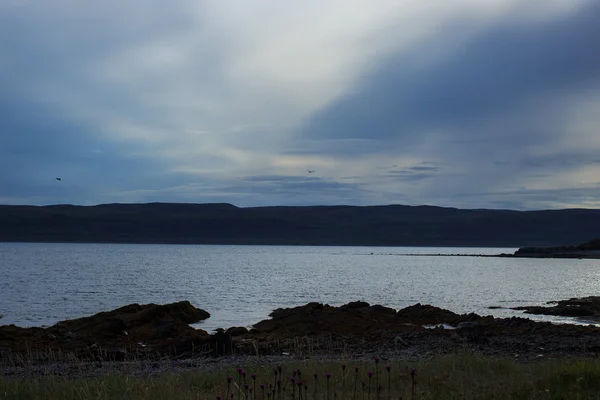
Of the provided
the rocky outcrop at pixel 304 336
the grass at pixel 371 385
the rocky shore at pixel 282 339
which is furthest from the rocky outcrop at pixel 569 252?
the grass at pixel 371 385

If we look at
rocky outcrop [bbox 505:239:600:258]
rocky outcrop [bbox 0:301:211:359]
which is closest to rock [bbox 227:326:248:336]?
rocky outcrop [bbox 0:301:211:359]

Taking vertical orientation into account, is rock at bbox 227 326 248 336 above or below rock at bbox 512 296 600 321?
below

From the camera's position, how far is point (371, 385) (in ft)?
39.6

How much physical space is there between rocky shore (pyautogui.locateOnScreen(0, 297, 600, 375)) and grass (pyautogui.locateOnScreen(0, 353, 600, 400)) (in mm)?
4699

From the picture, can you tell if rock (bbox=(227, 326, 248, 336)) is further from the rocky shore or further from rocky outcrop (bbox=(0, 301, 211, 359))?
rocky outcrop (bbox=(0, 301, 211, 359))

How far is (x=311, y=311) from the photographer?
33156 mm

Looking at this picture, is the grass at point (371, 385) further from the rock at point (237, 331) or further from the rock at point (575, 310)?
the rock at point (575, 310)

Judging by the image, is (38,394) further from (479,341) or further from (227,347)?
(479,341)

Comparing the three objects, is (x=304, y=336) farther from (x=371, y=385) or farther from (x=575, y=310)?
(x=575, y=310)

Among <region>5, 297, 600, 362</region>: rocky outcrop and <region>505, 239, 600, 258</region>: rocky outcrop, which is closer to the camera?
<region>5, 297, 600, 362</region>: rocky outcrop

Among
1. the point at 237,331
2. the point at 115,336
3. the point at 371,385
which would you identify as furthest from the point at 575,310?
the point at 371,385

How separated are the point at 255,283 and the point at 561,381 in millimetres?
59110

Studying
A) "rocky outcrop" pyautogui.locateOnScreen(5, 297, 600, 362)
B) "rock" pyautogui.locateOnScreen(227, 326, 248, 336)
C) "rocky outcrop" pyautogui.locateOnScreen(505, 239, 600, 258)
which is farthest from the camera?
"rocky outcrop" pyautogui.locateOnScreen(505, 239, 600, 258)

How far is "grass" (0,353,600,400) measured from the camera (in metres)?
10.5
